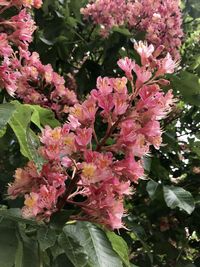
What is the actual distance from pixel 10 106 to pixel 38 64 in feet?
1.97

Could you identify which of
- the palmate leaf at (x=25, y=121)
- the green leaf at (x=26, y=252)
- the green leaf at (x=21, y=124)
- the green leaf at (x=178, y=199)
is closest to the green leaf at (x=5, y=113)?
the palmate leaf at (x=25, y=121)

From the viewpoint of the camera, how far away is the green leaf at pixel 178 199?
1.70 meters

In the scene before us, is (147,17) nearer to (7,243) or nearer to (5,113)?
(5,113)

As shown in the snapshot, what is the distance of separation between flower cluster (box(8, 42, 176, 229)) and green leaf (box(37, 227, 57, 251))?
0.04 m

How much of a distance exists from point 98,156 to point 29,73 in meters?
0.74

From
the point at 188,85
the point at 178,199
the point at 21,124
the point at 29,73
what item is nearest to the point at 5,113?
the point at 21,124

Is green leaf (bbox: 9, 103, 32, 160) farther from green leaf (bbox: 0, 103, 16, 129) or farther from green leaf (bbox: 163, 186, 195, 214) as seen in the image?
green leaf (bbox: 163, 186, 195, 214)

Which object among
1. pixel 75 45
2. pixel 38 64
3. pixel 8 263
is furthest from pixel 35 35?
pixel 8 263

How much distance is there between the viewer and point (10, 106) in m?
1.10

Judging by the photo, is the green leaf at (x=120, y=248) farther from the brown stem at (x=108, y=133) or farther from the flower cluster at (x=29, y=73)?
the flower cluster at (x=29, y=73)

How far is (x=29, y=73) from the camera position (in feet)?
5.44

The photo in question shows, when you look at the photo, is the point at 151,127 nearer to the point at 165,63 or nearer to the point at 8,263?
the point at 165,63

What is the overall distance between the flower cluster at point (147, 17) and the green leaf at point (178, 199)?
63 cm

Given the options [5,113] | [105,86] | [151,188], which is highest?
[105,86]
